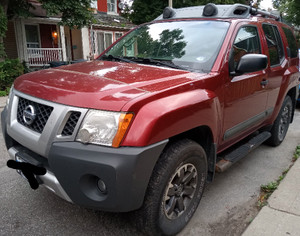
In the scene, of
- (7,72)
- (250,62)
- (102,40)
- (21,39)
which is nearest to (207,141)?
(250,62)

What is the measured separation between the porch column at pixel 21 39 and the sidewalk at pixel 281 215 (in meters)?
14.4

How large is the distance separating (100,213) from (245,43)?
245cm

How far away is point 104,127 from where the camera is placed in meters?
1.81

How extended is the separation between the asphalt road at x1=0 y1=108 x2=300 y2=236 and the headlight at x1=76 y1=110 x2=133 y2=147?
0.81 metres

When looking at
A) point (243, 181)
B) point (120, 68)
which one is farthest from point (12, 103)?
point (243, 181)

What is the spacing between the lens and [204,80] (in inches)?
94.7

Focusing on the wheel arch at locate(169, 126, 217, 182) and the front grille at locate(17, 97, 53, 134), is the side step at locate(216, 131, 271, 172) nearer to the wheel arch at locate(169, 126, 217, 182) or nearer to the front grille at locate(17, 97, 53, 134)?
the wheel arch at locate(169, 126, 217, 182)

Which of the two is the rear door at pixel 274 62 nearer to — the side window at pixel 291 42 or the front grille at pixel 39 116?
the side window at pixel 291 42

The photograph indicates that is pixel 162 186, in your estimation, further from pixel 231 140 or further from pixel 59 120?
pixel 231 140

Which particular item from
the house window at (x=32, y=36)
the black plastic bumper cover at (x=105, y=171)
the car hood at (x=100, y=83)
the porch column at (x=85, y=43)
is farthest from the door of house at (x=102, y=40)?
the black plastic bumper cover at (x=105, y=171)

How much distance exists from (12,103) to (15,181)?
1258 mm

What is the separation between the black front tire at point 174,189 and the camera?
2.00 metres

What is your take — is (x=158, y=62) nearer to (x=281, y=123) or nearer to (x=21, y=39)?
(x=281, y=123)

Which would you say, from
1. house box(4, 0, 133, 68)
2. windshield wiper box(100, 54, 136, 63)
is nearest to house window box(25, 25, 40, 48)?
house box(4, 0, 133, 68)
